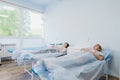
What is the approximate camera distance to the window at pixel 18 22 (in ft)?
11.6

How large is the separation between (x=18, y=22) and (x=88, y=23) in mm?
2717

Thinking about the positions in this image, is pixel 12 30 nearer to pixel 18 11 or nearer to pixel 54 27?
pixel 18 11

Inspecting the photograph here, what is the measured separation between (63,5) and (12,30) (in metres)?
2.20

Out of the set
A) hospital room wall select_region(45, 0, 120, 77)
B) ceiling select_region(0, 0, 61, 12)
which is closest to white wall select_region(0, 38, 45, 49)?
hospital room wall select_region(45, 0, 120, 77)

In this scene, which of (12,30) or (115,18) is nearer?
(115,18)

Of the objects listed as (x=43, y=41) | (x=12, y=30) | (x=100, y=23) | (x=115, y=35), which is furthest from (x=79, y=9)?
(x=12, y=30)

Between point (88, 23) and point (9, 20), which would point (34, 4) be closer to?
point (9, 20)

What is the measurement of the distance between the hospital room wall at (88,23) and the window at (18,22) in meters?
0.80

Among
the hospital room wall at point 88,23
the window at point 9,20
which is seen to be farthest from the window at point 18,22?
the hospital room wall at point 88,23

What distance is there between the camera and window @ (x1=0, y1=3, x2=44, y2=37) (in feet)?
11.6

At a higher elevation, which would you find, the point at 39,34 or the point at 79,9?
the point at 79,9

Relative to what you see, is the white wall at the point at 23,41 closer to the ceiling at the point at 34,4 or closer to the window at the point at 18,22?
the window at the point at 18,22

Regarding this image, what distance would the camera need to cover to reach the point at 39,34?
15.1ft

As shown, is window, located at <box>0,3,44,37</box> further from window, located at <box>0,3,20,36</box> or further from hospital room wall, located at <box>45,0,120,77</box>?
hospital room wall, located at <box>45,0,120,77</box>
